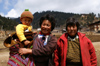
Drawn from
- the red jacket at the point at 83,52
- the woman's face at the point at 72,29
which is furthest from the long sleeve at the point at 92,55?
the woman's face at the point at 72,29

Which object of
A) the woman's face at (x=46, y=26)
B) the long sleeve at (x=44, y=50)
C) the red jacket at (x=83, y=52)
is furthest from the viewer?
the red jacket at (x=83, y=52)

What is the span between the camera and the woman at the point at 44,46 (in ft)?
4.12

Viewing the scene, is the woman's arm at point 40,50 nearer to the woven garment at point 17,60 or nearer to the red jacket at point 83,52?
the woven garment at point 17,60

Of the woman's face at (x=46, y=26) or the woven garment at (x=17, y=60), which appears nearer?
the woven garment at (x=17, y=60)

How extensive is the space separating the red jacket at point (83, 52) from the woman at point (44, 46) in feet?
1.01

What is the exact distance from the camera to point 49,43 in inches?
51.4

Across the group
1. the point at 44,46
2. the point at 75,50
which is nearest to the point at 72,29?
the point at 75,50

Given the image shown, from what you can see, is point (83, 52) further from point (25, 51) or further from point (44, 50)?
point (25, 51)

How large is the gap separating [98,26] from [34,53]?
39.9 metres

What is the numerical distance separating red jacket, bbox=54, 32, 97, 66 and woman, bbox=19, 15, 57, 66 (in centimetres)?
31

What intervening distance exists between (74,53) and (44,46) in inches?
23.9

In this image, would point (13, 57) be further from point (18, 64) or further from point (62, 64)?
point (62, 64)

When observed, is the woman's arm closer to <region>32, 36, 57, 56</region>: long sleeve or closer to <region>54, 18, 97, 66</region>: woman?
<region>32, 36, 57, 56</region>: long sleeve

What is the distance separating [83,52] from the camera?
1.51m
